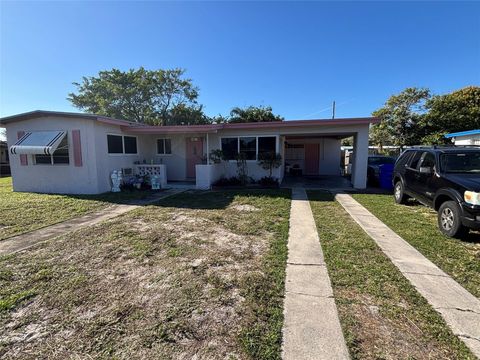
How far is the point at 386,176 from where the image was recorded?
10.3 metres

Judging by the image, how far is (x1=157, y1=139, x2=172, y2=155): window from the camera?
12758mm

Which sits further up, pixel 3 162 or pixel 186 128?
pixel 186 128

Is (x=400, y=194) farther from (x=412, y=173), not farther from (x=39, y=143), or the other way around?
(x=39, y=143)

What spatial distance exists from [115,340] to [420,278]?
3.64m

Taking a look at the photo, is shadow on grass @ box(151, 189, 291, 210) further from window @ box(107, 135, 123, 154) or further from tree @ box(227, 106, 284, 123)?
tree @ box(227, 106, 284, 123)

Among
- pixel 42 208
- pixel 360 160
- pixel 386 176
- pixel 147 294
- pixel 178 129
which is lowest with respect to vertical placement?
pixel 147 294

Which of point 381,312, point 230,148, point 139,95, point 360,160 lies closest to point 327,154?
point 360,160

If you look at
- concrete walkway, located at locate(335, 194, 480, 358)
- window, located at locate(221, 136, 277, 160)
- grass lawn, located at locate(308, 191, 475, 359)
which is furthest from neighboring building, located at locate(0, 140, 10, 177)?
concrete walkway, located at locate(335, 194, 480, 358)

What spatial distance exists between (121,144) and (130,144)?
67 cm

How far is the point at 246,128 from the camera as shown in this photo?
10812mm

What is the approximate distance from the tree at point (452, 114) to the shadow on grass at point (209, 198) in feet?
58.3

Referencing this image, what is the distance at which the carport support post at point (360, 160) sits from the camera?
10.0 meters

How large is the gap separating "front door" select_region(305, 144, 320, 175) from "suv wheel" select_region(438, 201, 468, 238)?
11.8 metres

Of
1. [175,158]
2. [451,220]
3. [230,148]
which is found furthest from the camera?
[175,158]
